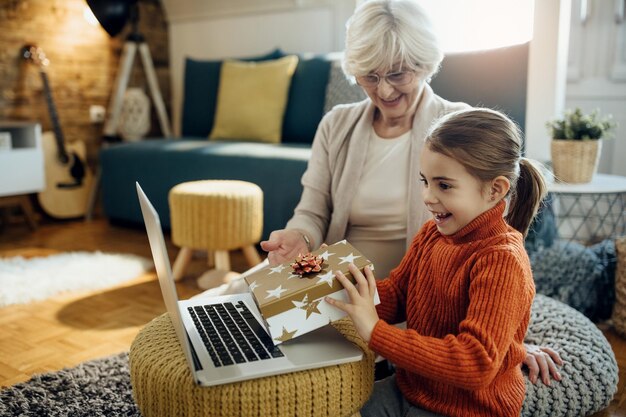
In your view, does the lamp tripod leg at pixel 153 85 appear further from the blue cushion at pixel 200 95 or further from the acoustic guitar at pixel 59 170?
the acoustic guitar at pixel 59 170

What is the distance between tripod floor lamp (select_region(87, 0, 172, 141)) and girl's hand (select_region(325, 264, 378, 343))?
9.26ft

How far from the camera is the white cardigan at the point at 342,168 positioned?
1341 millimetres

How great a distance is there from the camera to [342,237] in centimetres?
142

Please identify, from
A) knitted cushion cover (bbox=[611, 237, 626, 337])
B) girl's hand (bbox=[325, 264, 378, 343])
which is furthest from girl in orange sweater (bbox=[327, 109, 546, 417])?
knitted cushion cover (bbox=[611, 237, 626, 337])

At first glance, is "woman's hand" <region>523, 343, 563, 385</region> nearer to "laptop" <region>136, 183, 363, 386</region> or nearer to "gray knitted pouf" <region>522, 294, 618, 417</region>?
"gray knitted pouf" <region>522, 294, 618, 417</region>

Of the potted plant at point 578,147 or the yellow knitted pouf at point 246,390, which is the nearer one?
the yellow knitted pouf at point 246,390

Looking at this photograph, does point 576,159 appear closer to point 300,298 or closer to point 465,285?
point 465,285

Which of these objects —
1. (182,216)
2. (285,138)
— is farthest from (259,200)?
(285,138)

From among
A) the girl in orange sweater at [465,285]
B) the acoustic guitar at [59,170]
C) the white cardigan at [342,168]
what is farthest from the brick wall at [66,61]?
the girl in orange sweater at [465,285]

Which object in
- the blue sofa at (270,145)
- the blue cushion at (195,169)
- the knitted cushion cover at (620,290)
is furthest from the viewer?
the blue cushion at (195,169)

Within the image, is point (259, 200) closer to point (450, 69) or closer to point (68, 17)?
point (450, 69)

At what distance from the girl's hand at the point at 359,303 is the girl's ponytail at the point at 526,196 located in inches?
12.1

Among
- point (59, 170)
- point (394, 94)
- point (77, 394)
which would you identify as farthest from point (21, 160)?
point (394, 94)

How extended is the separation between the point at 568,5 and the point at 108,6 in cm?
231
